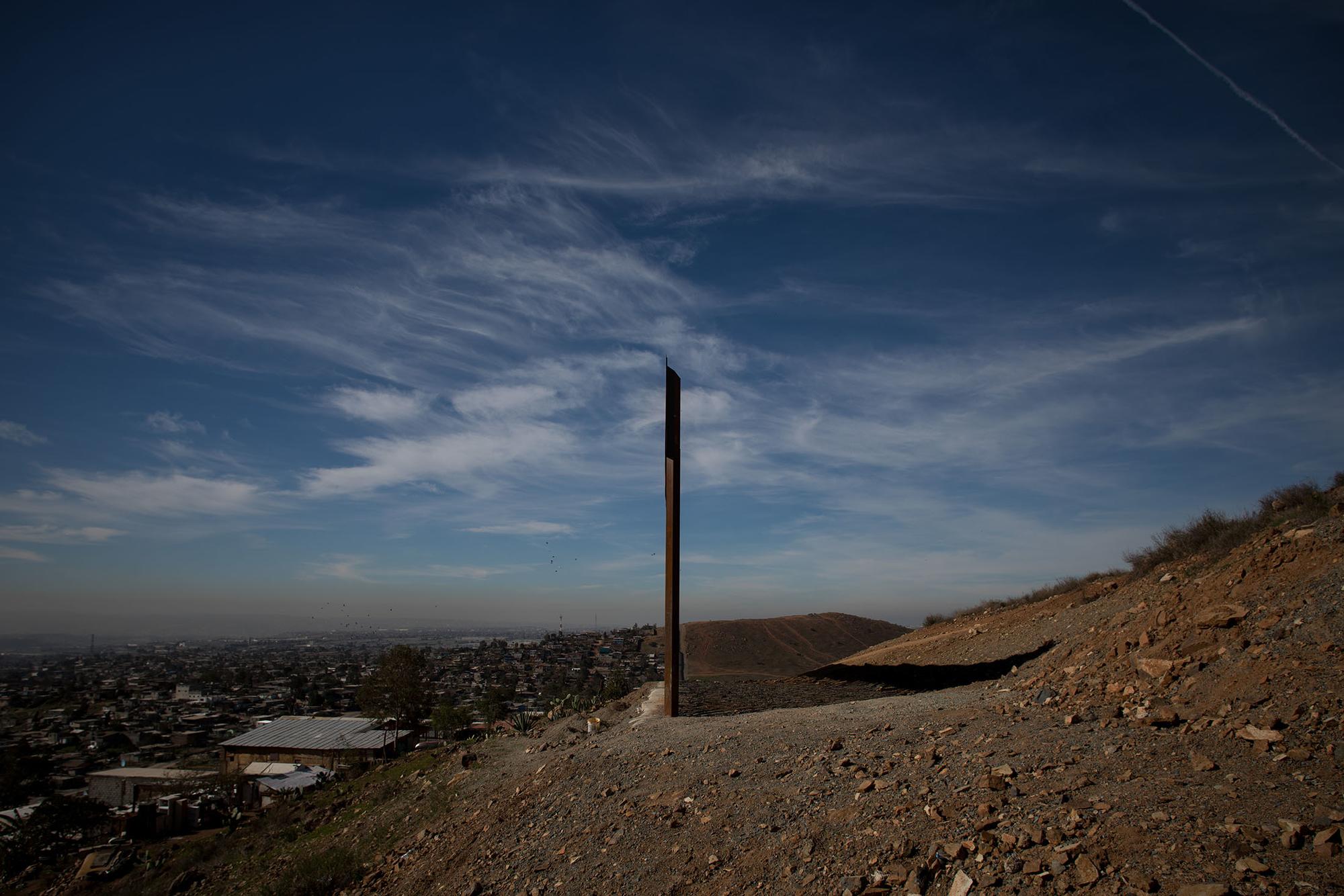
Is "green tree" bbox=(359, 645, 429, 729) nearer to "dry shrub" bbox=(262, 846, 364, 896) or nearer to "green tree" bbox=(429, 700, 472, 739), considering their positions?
"green tree" bbox=(429, 700, 472, 739)

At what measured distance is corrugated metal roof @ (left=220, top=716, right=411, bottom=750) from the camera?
2191 cm

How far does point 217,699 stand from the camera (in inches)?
1735

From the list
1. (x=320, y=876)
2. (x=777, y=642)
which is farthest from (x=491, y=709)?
(x=777, y=642)

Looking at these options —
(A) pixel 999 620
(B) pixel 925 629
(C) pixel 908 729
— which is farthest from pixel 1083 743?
(B) pixel 925 629

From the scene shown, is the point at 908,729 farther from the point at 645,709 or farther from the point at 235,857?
the point at 235,857

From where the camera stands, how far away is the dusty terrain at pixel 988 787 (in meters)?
3.84

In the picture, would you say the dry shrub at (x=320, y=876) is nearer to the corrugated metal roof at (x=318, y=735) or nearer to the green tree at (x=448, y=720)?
the green tree at (x=448, y=720)

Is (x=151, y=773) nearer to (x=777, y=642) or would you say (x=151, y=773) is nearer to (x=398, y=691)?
(x=398, y=691)

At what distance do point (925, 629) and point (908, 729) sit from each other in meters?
14.1

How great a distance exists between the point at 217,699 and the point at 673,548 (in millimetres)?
46576

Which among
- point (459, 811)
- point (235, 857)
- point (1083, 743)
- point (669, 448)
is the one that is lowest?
point (235, 857)

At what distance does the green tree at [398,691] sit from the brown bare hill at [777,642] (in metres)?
7.91

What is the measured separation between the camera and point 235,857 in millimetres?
10930

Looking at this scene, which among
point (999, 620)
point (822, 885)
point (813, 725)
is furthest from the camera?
point (999, 620)
